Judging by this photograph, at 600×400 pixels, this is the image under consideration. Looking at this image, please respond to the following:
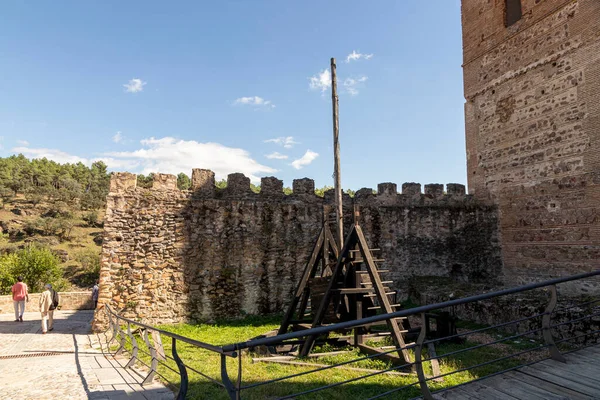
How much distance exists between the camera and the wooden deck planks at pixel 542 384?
11.6 feet

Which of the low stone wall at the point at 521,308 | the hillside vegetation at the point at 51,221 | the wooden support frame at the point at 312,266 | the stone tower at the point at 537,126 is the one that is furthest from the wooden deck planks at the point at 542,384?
the hillside vegetation at the point at 51,221

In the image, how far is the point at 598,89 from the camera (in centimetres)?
1123

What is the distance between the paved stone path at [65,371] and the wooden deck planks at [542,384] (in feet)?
12.5

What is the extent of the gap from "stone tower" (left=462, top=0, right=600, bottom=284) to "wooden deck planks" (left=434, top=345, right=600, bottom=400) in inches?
357

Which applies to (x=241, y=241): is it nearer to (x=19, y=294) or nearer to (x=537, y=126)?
(x=19, y=294)

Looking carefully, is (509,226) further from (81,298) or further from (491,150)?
(81,298)

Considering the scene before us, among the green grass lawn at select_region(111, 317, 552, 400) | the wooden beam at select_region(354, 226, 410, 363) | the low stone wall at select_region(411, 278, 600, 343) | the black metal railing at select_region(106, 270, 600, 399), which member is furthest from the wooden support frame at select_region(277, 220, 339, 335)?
the low stone wall at select_region(411, 278, 600, 343)

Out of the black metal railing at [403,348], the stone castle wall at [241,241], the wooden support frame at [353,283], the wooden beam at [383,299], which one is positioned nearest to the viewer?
the black metal railing at [403,348]

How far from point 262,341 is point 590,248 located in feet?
41.1

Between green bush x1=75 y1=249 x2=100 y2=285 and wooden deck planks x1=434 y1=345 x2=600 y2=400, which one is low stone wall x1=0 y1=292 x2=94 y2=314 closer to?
green bush x1=75 y1=249 x2=100 y2=285

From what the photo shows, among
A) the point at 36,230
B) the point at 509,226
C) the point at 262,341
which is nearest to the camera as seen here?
the point at 262,341

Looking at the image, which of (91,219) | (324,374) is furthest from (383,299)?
(91,219)

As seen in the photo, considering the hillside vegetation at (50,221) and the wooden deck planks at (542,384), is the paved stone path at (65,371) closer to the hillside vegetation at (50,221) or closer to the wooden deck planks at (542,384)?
the wooden deck planks at (542,384)

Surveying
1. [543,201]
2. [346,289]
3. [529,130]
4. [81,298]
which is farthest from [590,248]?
[81,298]
